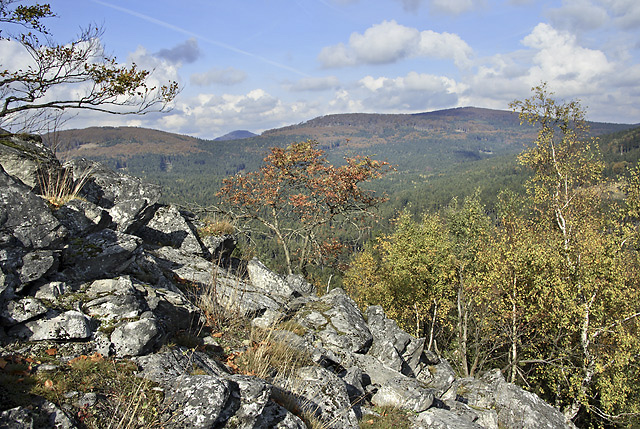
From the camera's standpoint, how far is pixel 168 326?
7.16 meters

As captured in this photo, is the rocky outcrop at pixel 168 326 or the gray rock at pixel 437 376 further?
the gray rock at pixel 437 376

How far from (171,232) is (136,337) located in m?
8.18

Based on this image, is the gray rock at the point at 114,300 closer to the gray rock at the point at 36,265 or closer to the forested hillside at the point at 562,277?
the gray rock at the point at 36,265

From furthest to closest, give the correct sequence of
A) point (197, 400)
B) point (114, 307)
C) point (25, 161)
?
1. point (25, 161)
2. point (114, 307)
3. point (197, 400)

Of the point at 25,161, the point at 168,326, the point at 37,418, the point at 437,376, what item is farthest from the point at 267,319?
the point at 25,161

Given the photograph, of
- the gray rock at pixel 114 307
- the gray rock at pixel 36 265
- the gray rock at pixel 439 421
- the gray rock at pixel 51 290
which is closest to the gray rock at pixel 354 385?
the gray rock at pixel 439 421

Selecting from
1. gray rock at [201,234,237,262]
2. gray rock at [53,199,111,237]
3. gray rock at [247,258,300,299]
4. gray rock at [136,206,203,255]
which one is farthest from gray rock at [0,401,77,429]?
gray rock at [201,234,237,262]

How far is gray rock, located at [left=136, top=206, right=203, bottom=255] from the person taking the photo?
13.3m

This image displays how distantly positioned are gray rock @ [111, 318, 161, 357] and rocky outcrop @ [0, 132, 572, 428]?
0.02 meters

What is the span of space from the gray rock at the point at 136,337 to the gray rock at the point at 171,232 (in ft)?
23.8

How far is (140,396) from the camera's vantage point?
4.74 meters

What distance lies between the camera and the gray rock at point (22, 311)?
562 cm

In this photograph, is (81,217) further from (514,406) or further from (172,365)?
(514,406)

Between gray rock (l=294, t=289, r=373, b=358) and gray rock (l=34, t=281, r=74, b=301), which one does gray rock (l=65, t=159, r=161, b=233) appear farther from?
gray rock (l=294, t=289, r=373, b=358)
